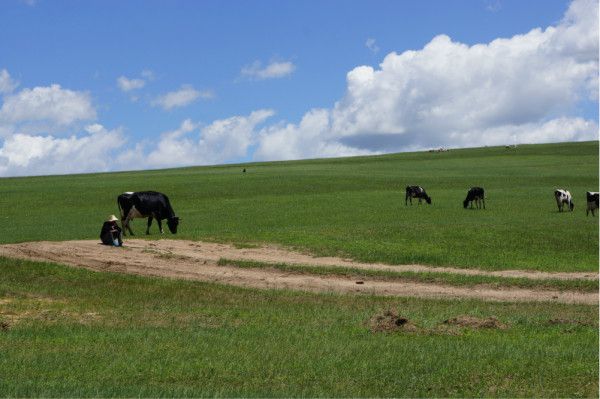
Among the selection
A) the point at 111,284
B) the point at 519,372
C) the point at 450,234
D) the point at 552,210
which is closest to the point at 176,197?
the point at 552,210

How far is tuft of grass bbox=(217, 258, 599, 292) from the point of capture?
85.0 ft

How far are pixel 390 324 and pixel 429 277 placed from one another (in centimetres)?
1091

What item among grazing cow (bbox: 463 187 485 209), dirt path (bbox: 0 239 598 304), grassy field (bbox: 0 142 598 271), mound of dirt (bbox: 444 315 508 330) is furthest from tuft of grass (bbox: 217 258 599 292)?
grazing cow (bbox: 463 187 485 209)

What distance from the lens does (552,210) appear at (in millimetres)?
54719

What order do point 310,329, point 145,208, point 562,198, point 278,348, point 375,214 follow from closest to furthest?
point 278,348, point 310,329, point 145,208, point 375,214, point 562,198

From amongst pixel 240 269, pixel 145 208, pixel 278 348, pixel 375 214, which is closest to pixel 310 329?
pixel 278 348

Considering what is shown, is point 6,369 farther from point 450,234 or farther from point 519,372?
point 450,234

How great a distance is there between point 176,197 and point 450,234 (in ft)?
122

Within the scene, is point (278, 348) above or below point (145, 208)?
below

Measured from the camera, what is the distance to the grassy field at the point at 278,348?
11500mm

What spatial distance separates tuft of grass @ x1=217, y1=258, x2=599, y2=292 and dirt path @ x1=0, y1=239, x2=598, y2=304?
481mm

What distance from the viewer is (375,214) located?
51719mm

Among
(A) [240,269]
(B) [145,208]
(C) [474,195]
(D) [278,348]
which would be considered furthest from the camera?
(C) [474,195]

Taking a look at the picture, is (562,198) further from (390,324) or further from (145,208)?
(390,324)
